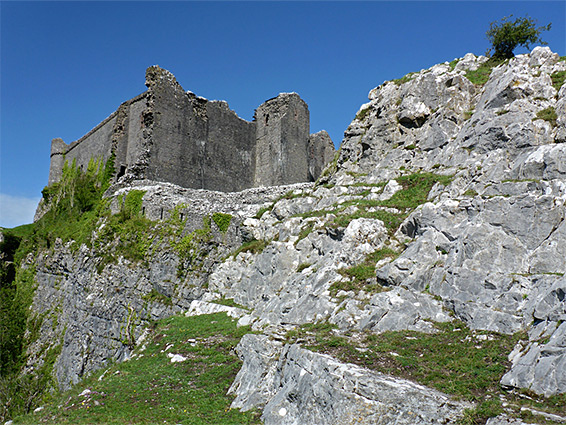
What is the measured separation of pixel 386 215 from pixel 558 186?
5.90 meters

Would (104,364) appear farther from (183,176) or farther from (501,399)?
(501,399)

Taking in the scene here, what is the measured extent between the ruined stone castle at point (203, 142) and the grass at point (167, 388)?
1641cm

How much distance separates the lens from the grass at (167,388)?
1078cm

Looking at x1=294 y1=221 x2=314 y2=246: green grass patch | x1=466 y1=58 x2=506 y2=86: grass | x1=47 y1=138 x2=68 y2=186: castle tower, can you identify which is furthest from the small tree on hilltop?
x1=47 y1=138 x2=68 y2=186: castle tower

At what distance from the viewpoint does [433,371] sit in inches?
372

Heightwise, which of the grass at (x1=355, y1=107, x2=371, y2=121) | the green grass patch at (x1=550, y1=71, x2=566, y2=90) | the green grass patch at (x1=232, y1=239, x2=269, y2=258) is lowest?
the green grass patch at (x1=232, y1=239, x2=269, y2=258)

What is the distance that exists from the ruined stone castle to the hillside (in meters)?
3.21

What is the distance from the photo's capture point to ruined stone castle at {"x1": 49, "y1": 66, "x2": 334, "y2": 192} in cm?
3088

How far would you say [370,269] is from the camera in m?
14.6

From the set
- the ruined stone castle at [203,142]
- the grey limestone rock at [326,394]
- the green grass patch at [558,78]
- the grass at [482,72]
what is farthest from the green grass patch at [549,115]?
the ruined stone castle at [203,142]

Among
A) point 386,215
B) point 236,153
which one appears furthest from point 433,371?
point 236,153

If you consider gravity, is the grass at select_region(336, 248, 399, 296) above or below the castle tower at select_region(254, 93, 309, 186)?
below

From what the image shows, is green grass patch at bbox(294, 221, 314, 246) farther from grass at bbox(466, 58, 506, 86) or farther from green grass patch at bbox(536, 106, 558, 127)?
grass at bbox(466, 58, 506, 86)

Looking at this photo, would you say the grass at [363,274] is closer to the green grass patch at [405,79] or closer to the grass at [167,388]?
the grass at [167,388]
